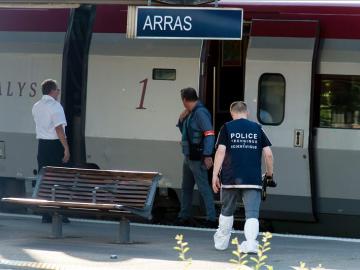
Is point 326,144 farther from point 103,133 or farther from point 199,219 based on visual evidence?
point 103,133

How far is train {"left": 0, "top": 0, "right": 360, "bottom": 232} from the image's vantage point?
454 inches

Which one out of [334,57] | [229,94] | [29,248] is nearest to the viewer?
[29,248]

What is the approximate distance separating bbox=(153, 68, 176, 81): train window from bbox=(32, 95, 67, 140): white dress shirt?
4.98 ft

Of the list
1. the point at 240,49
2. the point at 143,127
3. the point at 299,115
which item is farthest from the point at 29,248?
the point at 240,49

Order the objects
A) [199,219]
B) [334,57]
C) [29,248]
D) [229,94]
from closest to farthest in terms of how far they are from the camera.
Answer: [29,248]
[334,57]
[199,219]
[229,94]

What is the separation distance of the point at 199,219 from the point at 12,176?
9.41ft

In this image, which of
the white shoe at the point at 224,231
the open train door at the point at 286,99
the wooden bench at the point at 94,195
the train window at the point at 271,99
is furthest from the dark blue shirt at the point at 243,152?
the train window at the point at 271,99

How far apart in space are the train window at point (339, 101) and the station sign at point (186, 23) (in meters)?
2.01

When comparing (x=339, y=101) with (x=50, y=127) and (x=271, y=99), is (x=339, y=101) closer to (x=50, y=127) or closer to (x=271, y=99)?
(x=271, y=99)

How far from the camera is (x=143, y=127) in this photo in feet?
40.4

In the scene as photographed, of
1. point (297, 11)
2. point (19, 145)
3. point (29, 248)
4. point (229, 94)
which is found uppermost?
point (297, 11)

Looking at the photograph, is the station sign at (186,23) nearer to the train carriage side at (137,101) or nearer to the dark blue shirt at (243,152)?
the dark blue shirt at (243,152)

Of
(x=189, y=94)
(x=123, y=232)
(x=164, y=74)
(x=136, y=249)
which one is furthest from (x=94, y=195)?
(x=164, y=74)

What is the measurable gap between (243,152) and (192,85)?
8.75 ft
